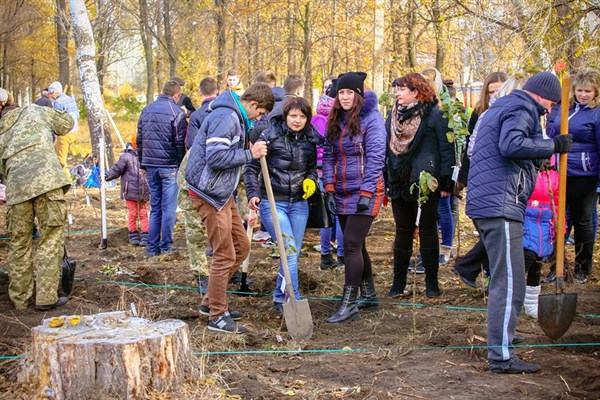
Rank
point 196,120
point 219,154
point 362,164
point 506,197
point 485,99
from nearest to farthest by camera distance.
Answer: point 506,197 → point 219,154 → point 362,164 → point 485,99 → point 196,120

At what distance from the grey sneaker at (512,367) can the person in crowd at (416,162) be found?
2047 mm

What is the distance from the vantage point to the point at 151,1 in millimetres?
29516

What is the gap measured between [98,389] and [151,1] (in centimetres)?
2708

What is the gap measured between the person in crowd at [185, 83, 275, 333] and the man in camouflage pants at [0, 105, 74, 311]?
56.3 inches

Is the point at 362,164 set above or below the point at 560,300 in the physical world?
above

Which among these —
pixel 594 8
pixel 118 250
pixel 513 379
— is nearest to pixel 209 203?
pixel 513 379

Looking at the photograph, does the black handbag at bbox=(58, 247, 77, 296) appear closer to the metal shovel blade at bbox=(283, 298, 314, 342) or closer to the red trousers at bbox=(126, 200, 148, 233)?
the metal shovel blade at bbox=(283, 298, 314, 342)

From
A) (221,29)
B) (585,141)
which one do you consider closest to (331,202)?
(585,141)

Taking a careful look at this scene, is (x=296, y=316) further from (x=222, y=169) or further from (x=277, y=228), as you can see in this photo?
(x=222, y=169)

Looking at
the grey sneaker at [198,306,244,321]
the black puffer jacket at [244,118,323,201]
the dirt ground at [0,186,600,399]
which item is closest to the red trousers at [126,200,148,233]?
the dirt ground at [0,186,600,399]

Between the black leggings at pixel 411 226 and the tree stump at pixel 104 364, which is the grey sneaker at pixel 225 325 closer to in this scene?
the tree stump at pixel 104 364

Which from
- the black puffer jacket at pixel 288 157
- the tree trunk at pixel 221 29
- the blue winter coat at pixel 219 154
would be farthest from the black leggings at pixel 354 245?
the tree trunk at pixel 221 29

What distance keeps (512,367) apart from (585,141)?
3.47 metres

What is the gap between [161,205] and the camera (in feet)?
32.0
